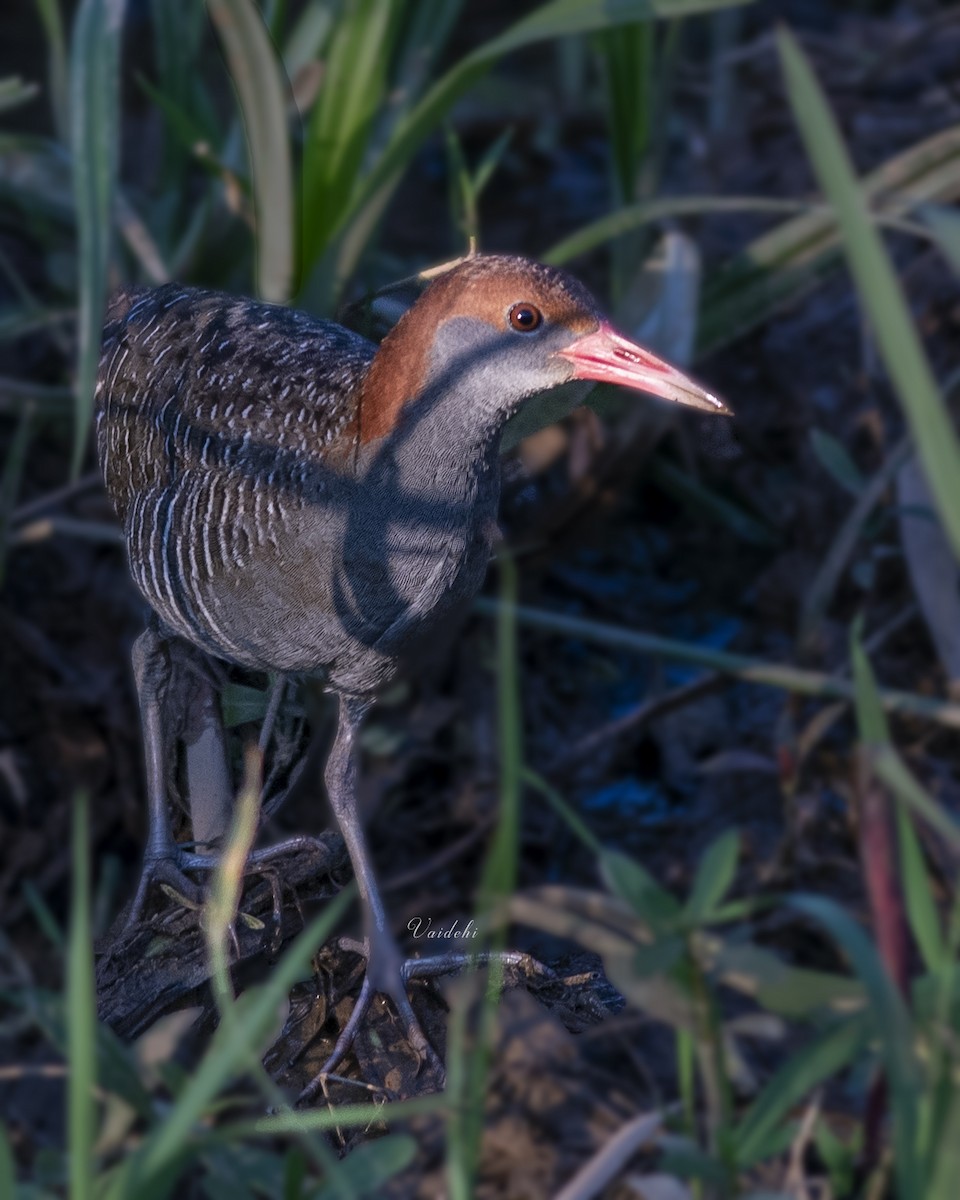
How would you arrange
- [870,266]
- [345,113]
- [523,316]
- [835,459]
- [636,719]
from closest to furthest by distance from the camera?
[870,266]
[523,316]
[835,459]
[345,113]
[636,719]

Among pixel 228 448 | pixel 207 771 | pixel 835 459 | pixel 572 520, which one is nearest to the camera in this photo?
pixel 228 448

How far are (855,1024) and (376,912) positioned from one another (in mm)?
1116

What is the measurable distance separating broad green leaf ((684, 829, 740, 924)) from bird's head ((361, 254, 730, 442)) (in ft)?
2.90

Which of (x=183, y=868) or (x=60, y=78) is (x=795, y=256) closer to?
(x=60, y=78)

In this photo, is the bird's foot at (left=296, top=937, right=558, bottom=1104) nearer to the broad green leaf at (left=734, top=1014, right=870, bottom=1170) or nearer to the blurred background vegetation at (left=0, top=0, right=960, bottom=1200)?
the blurred background vegetation at (left=0, top=0, right=960, bottom=1200)

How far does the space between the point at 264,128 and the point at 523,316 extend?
1426 millimetres

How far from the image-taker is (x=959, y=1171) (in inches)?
52.3

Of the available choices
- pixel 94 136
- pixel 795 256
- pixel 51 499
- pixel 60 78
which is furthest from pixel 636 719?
pixel 60 78

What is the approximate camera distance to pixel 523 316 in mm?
2213

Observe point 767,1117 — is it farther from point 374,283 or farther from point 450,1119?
point 374,283

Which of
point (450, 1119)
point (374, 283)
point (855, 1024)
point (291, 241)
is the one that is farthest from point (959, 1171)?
point (374, 283)

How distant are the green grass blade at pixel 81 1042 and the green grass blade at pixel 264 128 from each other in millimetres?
2261

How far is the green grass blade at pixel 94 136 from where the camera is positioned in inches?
109

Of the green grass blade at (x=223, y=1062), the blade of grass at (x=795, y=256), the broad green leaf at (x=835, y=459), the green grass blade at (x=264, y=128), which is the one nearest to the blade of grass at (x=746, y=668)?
the broad green leaf at (x=835, y=459)
